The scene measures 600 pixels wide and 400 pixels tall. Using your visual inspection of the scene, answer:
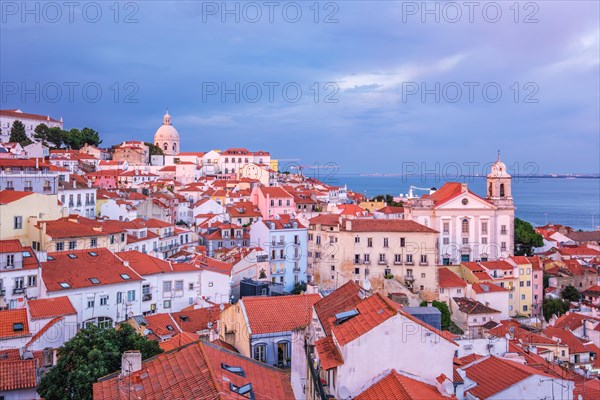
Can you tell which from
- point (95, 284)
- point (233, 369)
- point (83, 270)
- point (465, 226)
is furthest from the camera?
point (465, 226)

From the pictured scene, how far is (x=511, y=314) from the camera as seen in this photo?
38.6 m

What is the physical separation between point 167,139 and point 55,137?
25.5 metres

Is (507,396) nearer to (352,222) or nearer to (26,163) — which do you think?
(352,222)

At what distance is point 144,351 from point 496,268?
97.9 ft

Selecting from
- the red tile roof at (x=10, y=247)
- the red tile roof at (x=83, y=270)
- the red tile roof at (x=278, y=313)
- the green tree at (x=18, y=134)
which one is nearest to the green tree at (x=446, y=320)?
the red tile roof at (x=83, y=270)

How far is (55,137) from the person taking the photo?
7694cm

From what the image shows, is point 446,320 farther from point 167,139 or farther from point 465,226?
point 167,139

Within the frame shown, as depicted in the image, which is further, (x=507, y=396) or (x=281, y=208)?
(x=281, y=208)

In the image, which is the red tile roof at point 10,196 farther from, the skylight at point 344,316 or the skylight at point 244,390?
the skylight at point 244,390

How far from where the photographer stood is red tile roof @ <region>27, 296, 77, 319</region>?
19.4m

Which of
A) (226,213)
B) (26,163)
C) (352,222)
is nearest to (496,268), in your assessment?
(352,222)

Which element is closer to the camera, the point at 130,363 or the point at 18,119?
the point at 130,363

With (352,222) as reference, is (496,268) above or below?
below

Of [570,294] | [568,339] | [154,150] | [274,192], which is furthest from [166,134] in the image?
[568,339]
